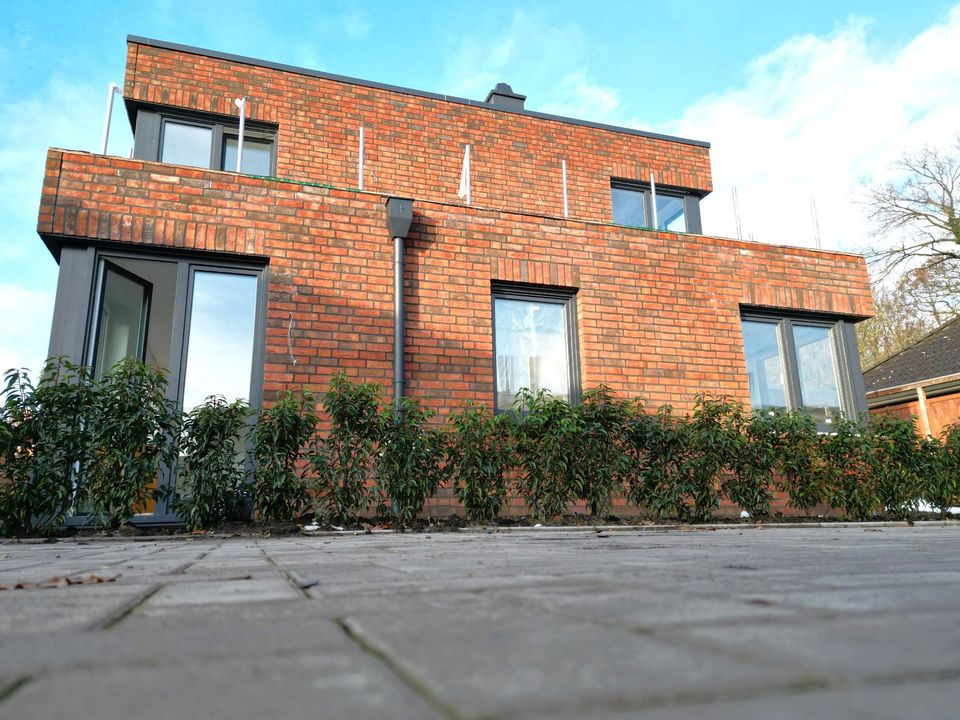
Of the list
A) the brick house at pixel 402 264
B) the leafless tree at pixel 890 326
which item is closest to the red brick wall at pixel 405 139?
the brick house at pixel 402 264

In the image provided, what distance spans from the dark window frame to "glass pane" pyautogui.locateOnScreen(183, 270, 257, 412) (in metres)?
5.54

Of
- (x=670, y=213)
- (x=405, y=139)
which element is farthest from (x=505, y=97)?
(x=670, y=213)

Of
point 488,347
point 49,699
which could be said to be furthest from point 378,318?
point 49,699

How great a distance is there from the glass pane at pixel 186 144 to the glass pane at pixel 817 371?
7649 millimetres

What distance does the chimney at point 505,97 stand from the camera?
9.96m

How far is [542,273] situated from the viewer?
22.3ft

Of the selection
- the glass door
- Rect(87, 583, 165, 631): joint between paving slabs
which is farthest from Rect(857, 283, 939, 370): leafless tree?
Rect(87, 583, 165, 631): joint between paving slabs

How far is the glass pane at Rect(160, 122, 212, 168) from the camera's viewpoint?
7.82 meters

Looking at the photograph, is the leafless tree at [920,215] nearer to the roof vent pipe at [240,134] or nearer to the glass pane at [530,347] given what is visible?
the glass pane at [530,347]

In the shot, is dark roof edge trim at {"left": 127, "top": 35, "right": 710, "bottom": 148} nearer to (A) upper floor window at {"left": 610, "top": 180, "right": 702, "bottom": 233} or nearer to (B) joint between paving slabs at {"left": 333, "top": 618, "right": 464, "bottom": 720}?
(A) upper floor window at {"left": 610, "top": 180, "right": 702, "bottom": 233}

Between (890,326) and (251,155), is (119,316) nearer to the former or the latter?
(251,155)

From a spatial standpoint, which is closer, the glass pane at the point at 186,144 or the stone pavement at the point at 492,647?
the stone pavement at the point at 492,647

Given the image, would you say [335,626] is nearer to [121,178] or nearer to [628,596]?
[628,596]

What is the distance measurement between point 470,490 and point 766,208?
546 cm
